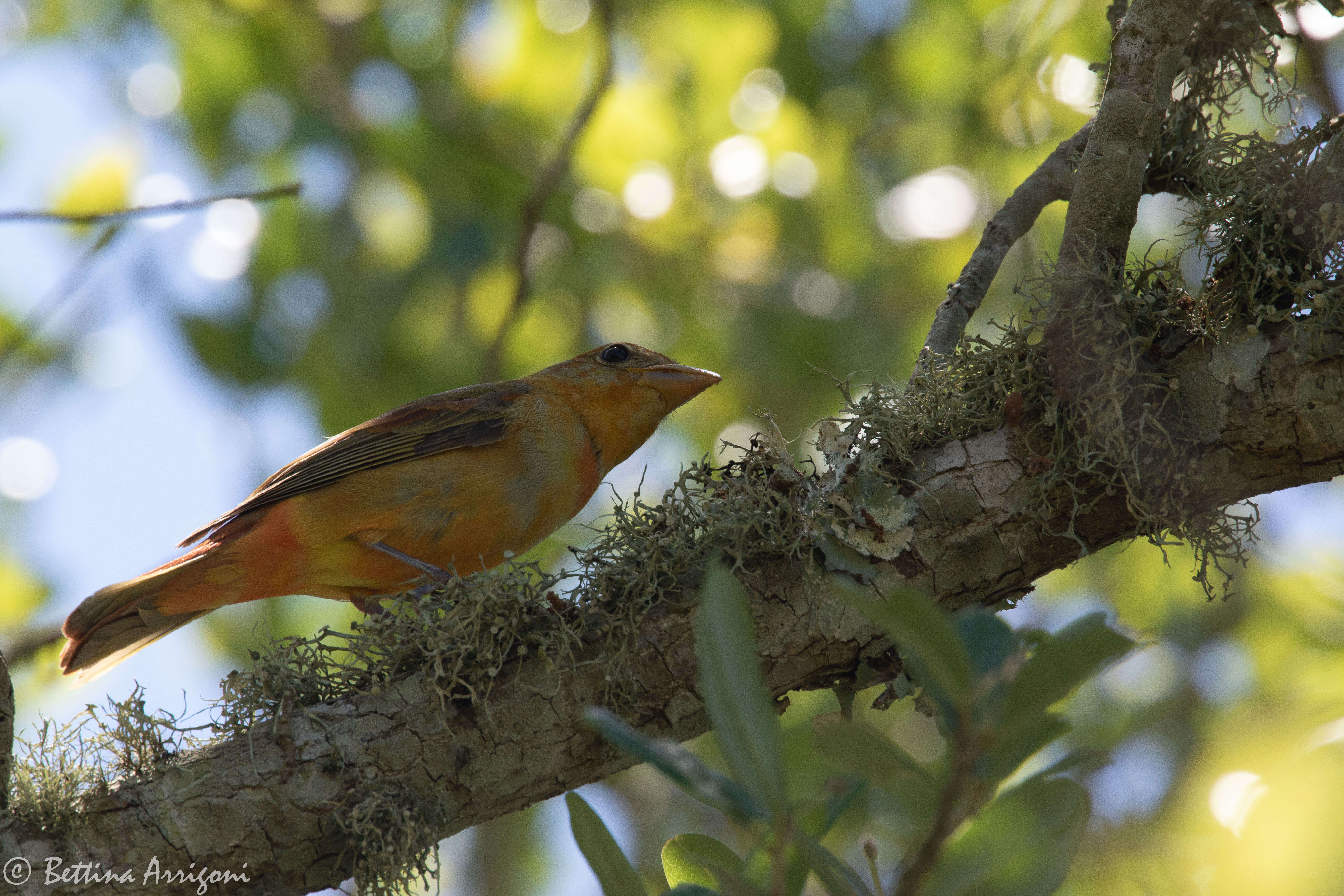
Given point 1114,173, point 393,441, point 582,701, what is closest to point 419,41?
point 393,441

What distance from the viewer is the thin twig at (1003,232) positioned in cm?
300

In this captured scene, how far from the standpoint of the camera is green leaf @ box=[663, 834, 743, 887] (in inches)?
74.6

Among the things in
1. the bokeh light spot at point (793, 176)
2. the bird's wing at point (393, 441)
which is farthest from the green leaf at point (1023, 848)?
the bokeh light spot at point (793, 176)

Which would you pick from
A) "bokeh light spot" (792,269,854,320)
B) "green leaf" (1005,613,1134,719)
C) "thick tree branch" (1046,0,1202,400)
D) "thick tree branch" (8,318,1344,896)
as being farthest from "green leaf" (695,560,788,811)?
"bokeh light spot" (792,269,854,320)

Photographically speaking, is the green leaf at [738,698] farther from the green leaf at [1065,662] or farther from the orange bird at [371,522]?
the orange bird at [371,522]

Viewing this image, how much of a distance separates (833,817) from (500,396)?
10.1ft

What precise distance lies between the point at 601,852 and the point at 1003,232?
86.9 inches

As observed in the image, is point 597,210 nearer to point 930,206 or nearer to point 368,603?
point 930,206

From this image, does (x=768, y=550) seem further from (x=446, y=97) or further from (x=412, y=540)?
(x=446, y=97)

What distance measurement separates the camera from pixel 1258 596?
5656 mm

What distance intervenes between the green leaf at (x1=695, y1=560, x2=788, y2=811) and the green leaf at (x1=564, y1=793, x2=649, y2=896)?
1.34 ft

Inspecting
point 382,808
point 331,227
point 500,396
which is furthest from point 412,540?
point 331,227

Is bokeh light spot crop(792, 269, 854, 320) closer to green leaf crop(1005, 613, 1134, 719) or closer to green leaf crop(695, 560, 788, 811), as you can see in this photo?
green leaf crop(695, 560, 788, 811)

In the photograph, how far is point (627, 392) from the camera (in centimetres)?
432
